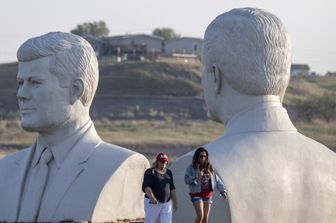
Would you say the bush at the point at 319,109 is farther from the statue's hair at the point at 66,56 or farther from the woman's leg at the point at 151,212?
the woman's leg at the point at 151,212

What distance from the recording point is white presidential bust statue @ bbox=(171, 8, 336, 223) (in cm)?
913

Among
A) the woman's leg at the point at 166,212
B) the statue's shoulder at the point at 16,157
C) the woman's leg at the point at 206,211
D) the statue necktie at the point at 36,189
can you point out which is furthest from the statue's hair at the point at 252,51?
the statue's shoulder at the point at 16,157

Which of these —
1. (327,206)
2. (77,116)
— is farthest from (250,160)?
(77,116)

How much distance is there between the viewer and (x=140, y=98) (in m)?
73.2

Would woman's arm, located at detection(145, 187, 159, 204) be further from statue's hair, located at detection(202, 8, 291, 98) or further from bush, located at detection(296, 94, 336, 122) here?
bush, located at detection(296, 94, 336, 122)

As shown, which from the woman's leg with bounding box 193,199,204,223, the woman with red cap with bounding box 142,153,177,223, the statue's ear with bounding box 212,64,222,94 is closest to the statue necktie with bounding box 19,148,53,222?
Result: the woman with red cap with bounding box 142,153,177,223

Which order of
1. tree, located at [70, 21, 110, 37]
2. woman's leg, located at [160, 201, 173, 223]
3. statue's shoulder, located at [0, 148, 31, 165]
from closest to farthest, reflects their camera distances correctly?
woman's leg, located at [160, 201, 173, 223], statue's shoulder, located at [0, 148, 31, 165], tree, located at [70, 21, 110, 37]

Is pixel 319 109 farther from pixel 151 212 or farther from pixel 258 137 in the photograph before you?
pixel 258 137

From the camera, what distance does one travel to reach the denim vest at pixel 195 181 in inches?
352

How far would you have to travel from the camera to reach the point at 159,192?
9.77m

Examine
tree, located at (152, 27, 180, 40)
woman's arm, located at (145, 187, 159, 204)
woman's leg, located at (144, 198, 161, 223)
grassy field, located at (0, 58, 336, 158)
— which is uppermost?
woman's arm, located at (145, 187, 159, 204)

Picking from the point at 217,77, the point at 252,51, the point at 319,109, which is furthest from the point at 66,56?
the point at 319,109

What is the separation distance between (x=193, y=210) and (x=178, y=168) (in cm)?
36

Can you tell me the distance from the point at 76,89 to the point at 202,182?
2.54 metres
